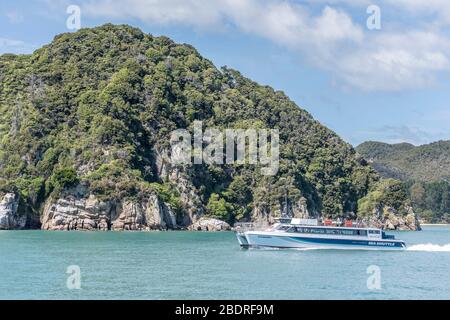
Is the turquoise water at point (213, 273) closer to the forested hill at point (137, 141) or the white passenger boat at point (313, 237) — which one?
the white passenger boat at point (313, 237)

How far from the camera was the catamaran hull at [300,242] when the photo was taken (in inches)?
2709

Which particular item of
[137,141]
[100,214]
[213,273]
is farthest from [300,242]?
[137,141]

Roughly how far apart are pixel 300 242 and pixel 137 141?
77722 mm

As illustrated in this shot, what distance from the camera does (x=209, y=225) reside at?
130 metres

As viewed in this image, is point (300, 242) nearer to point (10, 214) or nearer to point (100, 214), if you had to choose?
point (100, 214)

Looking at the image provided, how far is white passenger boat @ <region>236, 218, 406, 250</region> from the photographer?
68875mm

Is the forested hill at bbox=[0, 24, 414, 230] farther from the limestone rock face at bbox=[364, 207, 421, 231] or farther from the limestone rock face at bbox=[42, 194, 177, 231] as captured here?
the limestone rock face at bbox=[364, 207, 421, 231]

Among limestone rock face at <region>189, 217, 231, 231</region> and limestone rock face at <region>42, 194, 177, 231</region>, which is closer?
limestone rock face at <region>42, 194, 177, 231</region>

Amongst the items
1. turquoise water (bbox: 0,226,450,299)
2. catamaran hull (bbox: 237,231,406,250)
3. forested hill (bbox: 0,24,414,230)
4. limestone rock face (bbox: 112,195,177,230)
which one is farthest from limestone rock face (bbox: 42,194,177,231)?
catamaran hull (bbox: 237,231,406,250)

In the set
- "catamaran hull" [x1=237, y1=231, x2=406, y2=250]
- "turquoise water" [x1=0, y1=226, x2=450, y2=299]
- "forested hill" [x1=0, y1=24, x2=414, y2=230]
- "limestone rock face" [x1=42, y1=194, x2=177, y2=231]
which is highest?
"forested hill" [x1=0, y1=24, x2=414, y2=230]

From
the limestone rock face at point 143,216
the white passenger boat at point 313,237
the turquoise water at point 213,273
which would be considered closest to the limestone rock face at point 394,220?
the limestone rock face at point 143,216

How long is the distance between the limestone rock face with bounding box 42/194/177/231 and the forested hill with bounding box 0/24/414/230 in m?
0.20
